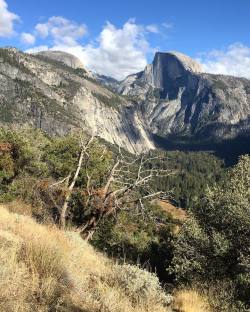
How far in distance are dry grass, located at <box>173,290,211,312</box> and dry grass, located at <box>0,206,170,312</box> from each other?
2.41ft

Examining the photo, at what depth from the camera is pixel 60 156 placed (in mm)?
46375

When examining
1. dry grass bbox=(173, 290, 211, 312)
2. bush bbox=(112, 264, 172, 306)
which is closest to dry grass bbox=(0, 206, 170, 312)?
bush bbox=(112, 264, 172, 306)

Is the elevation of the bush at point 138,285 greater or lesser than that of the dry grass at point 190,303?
greater

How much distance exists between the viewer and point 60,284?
7.26 metres

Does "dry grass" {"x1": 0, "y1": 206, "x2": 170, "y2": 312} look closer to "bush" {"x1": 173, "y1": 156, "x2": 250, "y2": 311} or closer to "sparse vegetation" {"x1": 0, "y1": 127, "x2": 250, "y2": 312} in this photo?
"sparse vegetation" {"x1": 0, "y1": 127, "x2": 250, "y2": 312}

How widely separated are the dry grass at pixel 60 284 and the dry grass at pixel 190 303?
2.41ft

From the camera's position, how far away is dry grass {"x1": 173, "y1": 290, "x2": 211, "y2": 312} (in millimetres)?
9844

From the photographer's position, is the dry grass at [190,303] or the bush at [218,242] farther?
the bush at [218,242]

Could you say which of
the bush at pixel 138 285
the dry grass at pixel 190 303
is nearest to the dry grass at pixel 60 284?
the bush at pixel 138 285

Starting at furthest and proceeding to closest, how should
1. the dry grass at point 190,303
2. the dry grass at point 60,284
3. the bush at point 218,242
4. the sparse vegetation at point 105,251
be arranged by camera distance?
the bush at point 218,242 → the dry grass at point 190,303 → the sparse vegetation at point 105,251 → the dry grass at point 60,284

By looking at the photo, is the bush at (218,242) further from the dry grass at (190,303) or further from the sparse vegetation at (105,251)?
the dry grass at (190,303)

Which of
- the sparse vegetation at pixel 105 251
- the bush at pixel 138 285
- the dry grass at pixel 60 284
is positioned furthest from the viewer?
the bush at pixel 138 285

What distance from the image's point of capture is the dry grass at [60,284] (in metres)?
6.43

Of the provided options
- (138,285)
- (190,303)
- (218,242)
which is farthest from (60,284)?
(218,242)
